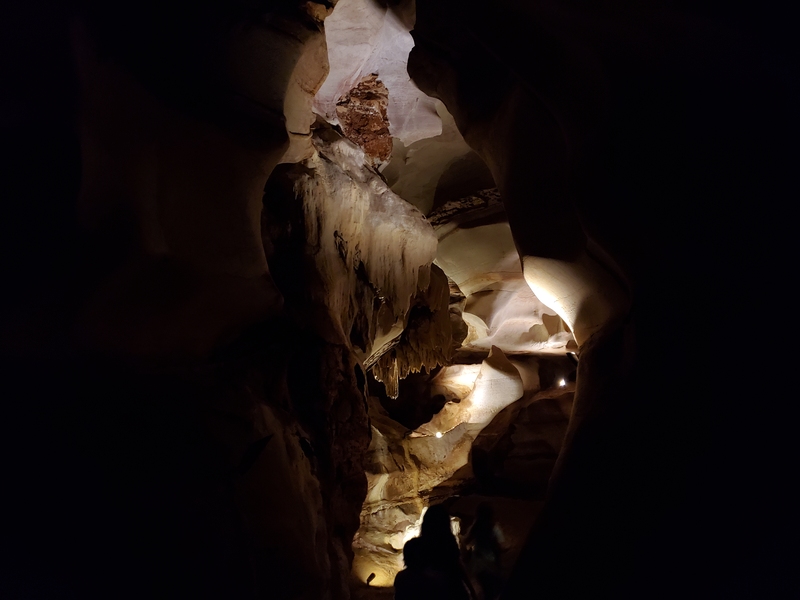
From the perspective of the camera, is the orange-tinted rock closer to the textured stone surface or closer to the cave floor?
the textured stone surface

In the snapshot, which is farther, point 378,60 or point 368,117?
point 368,117

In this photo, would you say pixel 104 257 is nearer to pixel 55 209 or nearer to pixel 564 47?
pixel 55 209

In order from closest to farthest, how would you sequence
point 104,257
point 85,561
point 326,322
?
point 85,561, point 104,257, point 326,322

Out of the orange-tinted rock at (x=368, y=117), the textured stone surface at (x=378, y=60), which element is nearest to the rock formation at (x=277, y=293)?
the textured stone surface at (x=378, y=60)

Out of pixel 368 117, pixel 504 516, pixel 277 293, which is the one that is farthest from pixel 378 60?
pixel 504 516

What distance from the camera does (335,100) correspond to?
4.98 meters

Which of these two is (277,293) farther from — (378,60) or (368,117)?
(368,117)

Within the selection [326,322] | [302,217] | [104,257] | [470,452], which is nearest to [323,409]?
[326,322]

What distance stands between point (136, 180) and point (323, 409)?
2.18 m

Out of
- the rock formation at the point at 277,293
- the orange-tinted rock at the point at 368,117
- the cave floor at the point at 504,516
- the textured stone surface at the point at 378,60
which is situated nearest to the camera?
the rock formation at the point at 277,293

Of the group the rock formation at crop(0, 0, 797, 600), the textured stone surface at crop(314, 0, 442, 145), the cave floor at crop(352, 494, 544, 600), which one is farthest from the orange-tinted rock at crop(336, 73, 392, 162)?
the cave floor at crop(352, 494, 544, 600)

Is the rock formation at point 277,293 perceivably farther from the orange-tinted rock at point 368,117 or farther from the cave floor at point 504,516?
the cave floor at point 504,516

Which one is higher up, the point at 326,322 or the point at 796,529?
the point at 796,529

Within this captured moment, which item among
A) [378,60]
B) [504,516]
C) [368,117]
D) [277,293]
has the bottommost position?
[504,516]
